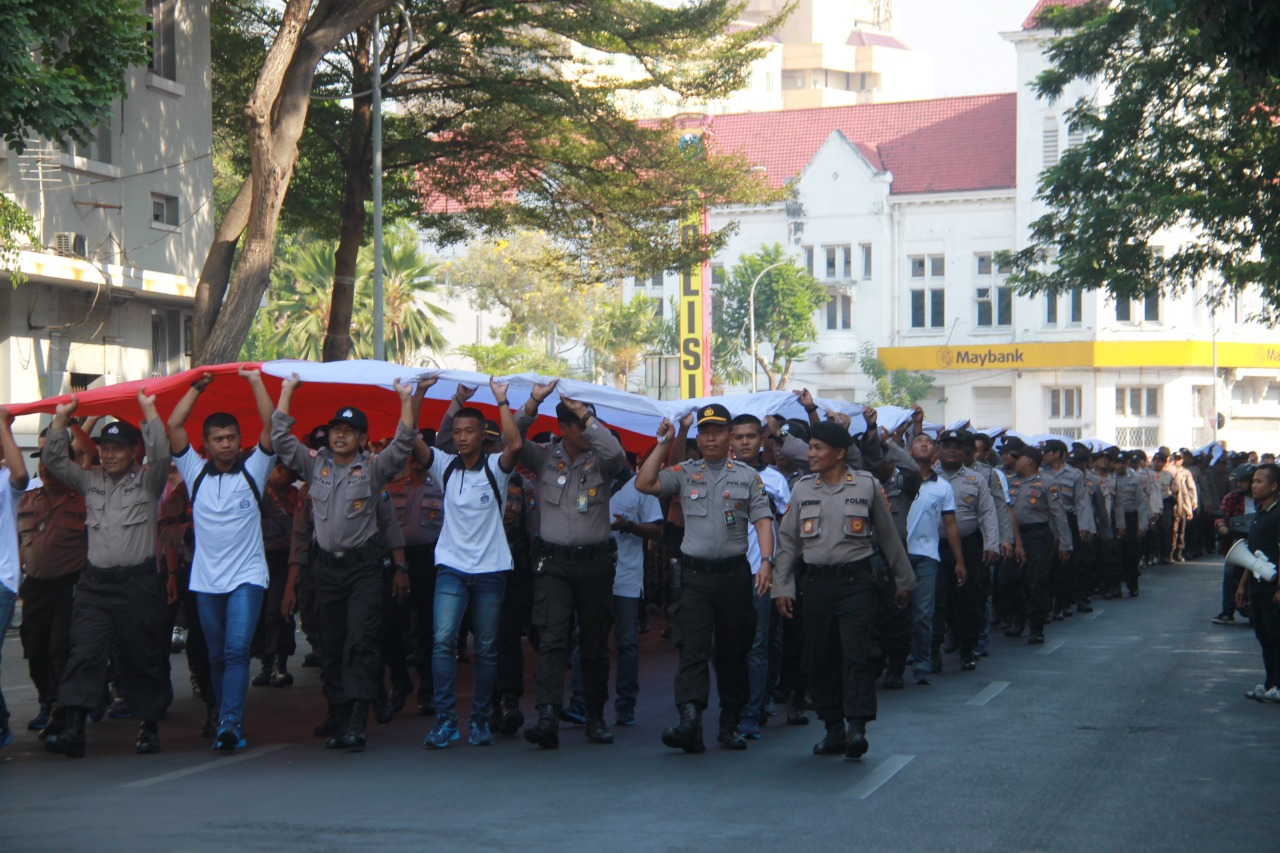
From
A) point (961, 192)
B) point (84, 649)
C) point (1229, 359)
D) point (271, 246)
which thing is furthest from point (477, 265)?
point (84, 649)

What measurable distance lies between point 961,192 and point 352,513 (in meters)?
60.6

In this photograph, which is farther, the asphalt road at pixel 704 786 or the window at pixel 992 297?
the window at pixel 992 297

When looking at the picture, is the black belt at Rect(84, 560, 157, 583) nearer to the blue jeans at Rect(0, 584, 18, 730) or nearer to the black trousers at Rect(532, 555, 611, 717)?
the blue jeans at Rect(0, 584, 18, 730)

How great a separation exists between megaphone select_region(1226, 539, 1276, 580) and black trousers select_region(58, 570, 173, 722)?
7514 millimetres

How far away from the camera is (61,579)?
1091 cm

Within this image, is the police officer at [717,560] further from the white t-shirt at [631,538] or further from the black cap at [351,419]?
the black cap at [351,419]

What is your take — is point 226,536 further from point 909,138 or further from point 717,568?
point 909,138

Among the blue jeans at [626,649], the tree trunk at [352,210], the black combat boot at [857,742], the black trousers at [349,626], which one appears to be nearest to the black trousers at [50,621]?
the black trousers at [349,626]

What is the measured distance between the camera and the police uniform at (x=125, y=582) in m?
9.89

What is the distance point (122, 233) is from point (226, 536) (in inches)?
616

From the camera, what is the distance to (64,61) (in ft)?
53.6

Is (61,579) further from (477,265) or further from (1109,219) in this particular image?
(477,265)

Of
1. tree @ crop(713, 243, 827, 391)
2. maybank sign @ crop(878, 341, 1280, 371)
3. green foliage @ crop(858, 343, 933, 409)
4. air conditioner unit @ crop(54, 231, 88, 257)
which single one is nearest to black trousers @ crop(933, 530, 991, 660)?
air conditioner unit @ crop(54, 231, 88, 257)

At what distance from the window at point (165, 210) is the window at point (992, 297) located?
156 ft
